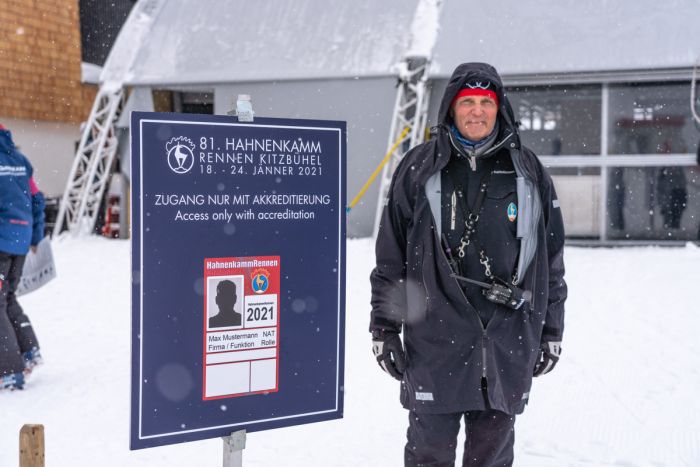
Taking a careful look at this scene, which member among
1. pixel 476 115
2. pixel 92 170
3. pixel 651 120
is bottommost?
pixel 476 115

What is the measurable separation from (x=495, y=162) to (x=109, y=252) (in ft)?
36.4

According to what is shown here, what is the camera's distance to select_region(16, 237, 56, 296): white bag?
5938 mm

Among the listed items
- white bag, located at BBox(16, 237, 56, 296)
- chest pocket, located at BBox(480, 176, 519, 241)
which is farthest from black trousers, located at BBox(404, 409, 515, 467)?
white bag, located at BBox(16, 237, 56, 296)

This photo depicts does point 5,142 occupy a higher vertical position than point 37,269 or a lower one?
higher

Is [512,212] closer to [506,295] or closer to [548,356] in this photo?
[506,295]

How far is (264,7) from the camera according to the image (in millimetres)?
15078

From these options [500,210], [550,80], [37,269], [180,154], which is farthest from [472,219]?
[550,80]

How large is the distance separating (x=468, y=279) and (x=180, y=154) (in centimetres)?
120

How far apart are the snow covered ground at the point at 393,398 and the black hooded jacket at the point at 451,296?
1360mm

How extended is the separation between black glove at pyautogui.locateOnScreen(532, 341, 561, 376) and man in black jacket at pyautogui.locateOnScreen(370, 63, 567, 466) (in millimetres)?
17

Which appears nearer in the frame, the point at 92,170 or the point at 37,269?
the point at 37,269

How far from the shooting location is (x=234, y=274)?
312cm

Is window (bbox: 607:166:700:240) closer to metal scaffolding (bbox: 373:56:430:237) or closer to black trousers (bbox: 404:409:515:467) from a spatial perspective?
metal scaffolding (bbox: 373:56:430:237)

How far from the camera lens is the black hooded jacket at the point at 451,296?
9.51ft
